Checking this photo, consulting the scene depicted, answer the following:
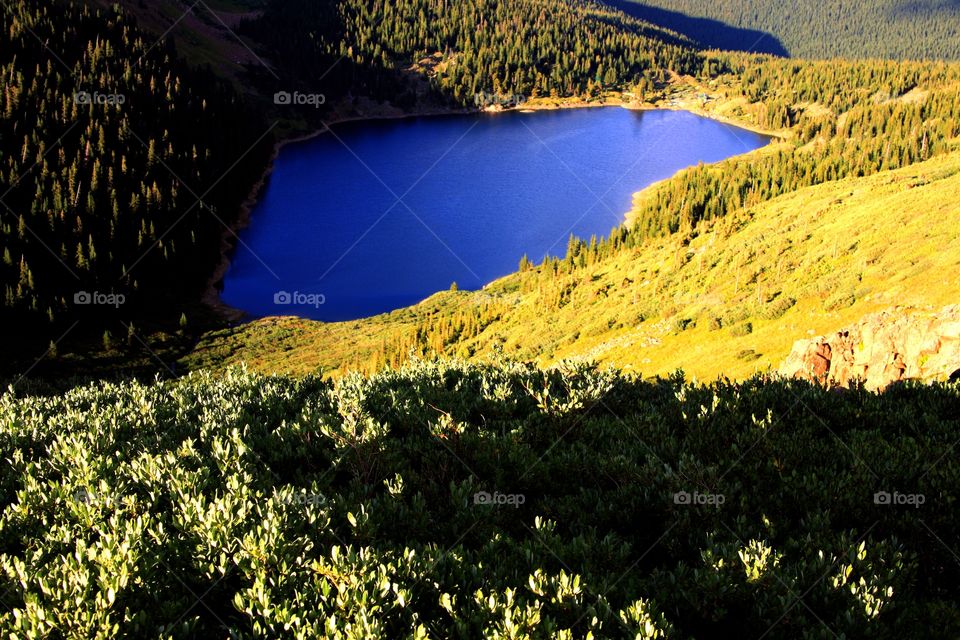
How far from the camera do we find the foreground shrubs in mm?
7332

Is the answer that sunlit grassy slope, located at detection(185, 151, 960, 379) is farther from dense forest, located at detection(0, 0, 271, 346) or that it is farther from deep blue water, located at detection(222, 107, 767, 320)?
dense forest, located at detection(0, 0, 271, 346)

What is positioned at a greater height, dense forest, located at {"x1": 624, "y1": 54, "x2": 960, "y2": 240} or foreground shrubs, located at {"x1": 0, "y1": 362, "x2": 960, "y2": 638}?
dense forest, located at {"x1": 624, "y1": 54, "x2": 960, "y2": 240}

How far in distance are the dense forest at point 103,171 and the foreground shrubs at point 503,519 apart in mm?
75391

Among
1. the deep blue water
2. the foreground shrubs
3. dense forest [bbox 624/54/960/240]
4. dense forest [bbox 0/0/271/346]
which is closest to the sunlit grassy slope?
the deep blue water

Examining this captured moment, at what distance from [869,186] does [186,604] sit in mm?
85348

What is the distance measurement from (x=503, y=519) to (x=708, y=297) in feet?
165

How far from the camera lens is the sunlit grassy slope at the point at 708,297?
41.7m

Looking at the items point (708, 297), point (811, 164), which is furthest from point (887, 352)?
point (811, 164)

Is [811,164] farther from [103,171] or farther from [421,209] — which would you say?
[103,171]

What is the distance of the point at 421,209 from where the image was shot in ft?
417

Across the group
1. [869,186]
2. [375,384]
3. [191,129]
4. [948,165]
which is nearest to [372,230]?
[191,129]

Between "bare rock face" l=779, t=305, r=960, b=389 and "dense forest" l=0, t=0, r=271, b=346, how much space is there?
80.1 m

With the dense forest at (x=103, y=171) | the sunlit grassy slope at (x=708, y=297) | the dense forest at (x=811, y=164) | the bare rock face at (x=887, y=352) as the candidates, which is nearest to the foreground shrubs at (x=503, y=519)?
the bare rock face at (x=887, y=352)

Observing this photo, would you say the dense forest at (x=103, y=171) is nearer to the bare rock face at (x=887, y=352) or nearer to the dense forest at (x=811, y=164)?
the dense forest at (x=811, y=164)
